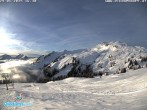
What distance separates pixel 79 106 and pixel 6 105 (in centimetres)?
896

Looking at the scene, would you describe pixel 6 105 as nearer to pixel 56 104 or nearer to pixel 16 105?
pixel 16 105

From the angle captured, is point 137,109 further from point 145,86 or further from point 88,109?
point 145,86

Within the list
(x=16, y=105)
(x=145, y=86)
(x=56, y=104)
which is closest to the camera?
(x=16, y=105)

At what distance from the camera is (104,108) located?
25.5m

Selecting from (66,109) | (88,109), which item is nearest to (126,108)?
(88,109)

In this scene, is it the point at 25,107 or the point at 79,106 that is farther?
the point at 79,106

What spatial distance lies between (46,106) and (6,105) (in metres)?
5.77

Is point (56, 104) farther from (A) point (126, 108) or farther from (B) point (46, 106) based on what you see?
(A) point (126, 108)

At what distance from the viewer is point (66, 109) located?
2578 cm

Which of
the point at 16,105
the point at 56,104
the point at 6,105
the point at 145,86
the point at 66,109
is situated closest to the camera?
the point at 6,105

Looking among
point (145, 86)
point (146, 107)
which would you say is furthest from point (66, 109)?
point (145, 86)

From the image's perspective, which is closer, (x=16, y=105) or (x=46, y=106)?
(x=16, y=105)

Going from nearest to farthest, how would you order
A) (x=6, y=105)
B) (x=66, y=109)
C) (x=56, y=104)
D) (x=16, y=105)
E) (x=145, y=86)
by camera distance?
(x=6, y=105) < (x=16, y=105) < (x=66, y=109) < (x=56, y=104) < (x=145, y=86)

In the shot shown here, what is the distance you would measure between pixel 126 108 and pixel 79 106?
18.9 ft
